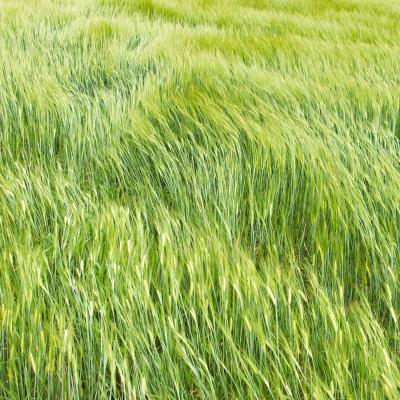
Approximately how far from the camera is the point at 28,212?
0.70 meters

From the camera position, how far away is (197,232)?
692 millimetres

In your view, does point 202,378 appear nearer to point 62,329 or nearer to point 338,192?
point 62,329

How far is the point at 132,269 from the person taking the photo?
60cm

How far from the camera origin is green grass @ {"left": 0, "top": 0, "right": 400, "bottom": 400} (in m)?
0.50

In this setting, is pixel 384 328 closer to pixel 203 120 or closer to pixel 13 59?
pixel 203 120

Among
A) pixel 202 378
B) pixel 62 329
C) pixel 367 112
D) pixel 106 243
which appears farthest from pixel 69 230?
pixel 367 112

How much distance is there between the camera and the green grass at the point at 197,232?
1.63 feet

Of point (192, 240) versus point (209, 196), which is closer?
point (192, 240)

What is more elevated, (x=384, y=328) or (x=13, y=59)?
(x=13, y=59)

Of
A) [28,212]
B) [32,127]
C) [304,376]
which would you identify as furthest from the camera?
[32,127]

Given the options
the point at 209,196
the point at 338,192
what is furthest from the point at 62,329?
the point at 338,192

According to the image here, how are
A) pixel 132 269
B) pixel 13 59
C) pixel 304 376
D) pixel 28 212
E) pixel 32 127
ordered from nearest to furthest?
1. pixel 304 376
2. pixel 132 269
3. pixel 28 212
4. pixel 32 127
5. pixel 13 59

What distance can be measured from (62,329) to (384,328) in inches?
17.0

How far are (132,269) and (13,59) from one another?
1.08 meters
